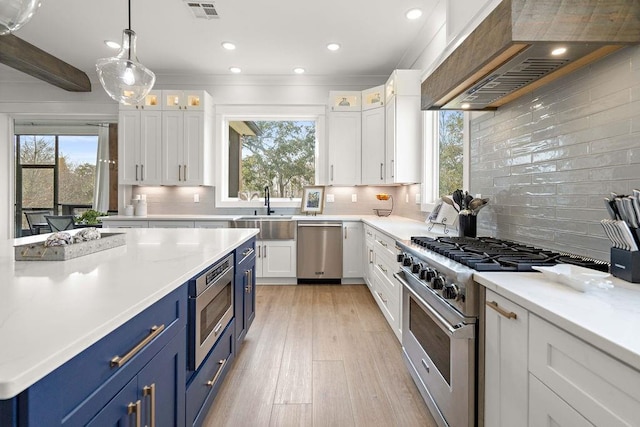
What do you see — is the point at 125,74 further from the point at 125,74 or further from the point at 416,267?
the point at 416,267

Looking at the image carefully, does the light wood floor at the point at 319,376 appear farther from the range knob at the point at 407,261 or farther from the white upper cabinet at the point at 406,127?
the white upper cabinet at the point at 406,127

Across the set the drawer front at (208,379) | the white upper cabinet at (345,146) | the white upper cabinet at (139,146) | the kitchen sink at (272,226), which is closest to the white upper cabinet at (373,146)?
the white upper cabinet at (345,146)

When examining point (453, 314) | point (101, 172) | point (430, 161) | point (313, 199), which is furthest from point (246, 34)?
point (101, 172)

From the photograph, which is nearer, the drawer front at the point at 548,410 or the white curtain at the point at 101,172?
the drawer front at the point at 548,410

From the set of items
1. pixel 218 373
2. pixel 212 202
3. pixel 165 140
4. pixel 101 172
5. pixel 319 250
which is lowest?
pixel 218 373

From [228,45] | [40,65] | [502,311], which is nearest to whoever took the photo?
[502,311]

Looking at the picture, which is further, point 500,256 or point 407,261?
point 407,261

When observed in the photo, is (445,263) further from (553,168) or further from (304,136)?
(304,136)

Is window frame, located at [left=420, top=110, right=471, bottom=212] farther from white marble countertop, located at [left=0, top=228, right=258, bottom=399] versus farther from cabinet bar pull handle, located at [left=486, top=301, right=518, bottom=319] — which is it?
white marble countertop, located at [left=0, top=228, right=258, bottom=399]

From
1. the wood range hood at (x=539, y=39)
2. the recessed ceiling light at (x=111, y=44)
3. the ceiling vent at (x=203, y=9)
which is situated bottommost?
the wood range hood at (x=539, y=39)

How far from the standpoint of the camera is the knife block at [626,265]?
1.12 m

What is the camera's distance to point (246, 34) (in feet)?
12.1

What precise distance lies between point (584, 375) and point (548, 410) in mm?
201

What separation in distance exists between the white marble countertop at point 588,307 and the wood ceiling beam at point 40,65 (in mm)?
4954
